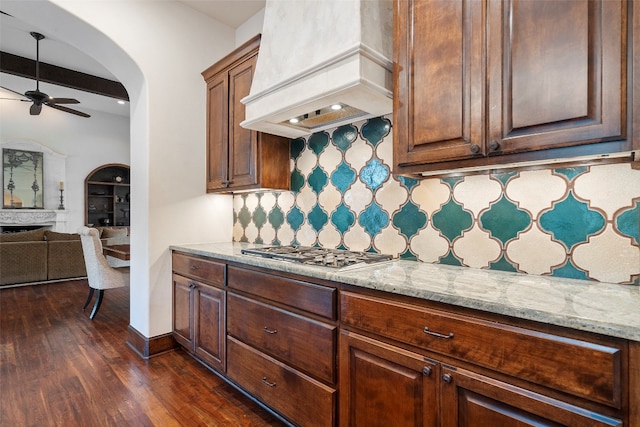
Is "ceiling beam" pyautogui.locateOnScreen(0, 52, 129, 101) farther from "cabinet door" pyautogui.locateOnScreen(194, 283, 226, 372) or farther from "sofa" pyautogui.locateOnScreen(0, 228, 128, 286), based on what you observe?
"cabinet door" pyautogui.locateOnScreen(194, 283, 226, 372)

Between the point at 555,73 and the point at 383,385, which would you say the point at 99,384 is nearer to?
the point at 383,385

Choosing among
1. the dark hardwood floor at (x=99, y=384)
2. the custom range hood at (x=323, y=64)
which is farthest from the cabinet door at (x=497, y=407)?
the custom range hood at (x=323, y=64)

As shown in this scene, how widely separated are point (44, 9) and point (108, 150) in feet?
22.4

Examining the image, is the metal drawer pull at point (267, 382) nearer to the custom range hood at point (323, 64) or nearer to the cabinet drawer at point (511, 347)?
the cabinet drawer at point (511, 347)

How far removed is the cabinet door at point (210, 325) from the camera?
219 cm

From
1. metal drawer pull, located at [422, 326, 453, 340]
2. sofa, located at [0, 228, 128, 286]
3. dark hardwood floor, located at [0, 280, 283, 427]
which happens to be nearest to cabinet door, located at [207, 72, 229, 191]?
dark hardwood floor, located at [0, 280, 283, 427]

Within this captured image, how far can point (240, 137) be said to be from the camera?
2627 mm

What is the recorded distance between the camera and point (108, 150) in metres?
8.22

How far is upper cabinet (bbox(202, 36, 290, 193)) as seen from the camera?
250 cm

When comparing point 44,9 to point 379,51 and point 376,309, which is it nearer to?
point 379,51

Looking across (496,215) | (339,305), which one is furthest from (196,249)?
(496,215)

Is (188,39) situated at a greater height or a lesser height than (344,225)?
greater

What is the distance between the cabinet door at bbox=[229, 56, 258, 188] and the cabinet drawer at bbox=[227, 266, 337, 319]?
81 cm

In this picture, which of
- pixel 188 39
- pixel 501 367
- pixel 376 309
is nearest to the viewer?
pixel 501 367
